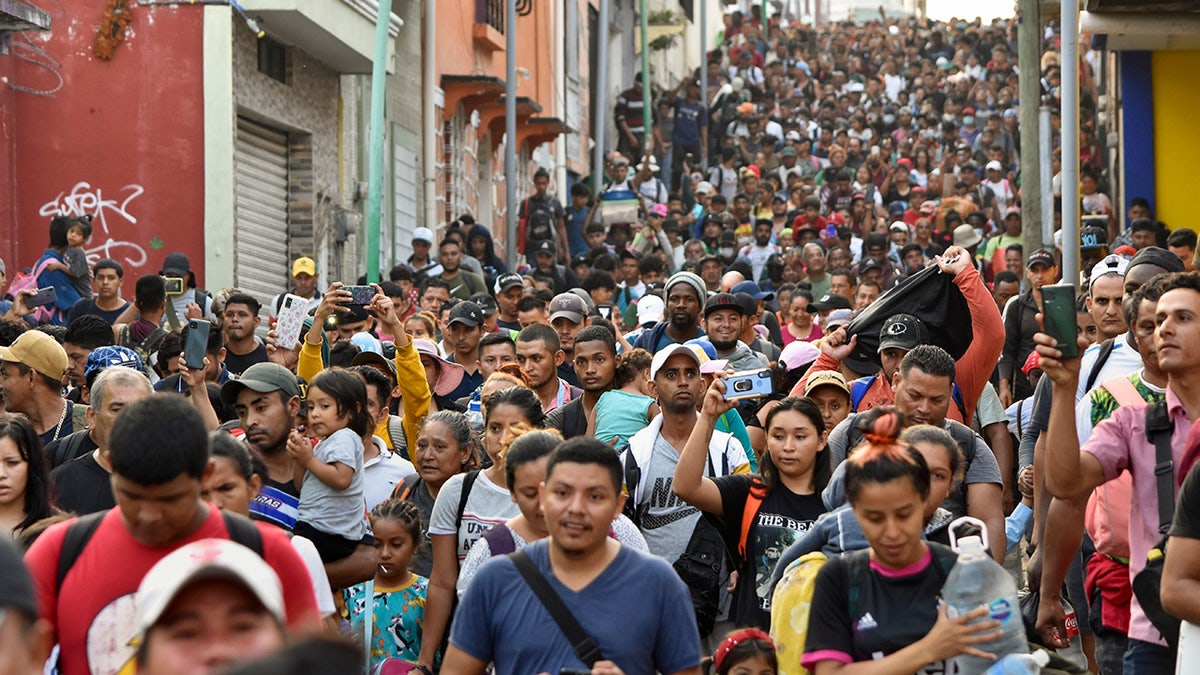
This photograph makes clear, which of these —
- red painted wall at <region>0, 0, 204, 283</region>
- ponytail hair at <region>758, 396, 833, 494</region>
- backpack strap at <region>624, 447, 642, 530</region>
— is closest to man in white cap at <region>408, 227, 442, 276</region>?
red painted wall at <region>0, 0, 204, 283</region>

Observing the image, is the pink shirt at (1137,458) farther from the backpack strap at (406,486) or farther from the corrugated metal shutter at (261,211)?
the corrugated metal shutter at (261,211)

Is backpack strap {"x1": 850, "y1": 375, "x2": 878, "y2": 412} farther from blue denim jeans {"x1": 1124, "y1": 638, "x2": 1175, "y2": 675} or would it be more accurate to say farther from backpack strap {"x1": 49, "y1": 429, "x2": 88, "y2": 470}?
backpack strap {"x1": 49, "y1": 429, "x2": 88, "y2": 470}

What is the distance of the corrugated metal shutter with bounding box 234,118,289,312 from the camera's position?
19234mm

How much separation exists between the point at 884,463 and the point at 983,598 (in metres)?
0.47

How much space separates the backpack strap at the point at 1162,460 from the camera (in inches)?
243

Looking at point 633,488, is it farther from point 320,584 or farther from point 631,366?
point 320,584

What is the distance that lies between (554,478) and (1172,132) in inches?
580

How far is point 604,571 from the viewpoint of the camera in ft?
17.5

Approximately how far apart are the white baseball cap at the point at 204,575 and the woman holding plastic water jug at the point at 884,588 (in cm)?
184

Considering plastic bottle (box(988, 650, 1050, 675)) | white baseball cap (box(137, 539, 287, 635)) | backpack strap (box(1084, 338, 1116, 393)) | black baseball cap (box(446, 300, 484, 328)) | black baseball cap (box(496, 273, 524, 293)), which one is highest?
black baseball cap (box(496, 273, 524, 293))

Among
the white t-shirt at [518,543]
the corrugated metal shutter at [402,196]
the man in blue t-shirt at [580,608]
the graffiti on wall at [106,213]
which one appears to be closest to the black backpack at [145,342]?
the white t-shirt at [518,543]

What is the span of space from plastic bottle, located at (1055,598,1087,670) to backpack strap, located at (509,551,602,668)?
123 inches

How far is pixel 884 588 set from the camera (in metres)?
5.35

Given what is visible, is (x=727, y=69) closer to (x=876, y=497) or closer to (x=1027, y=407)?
(x=1027, y=407)
